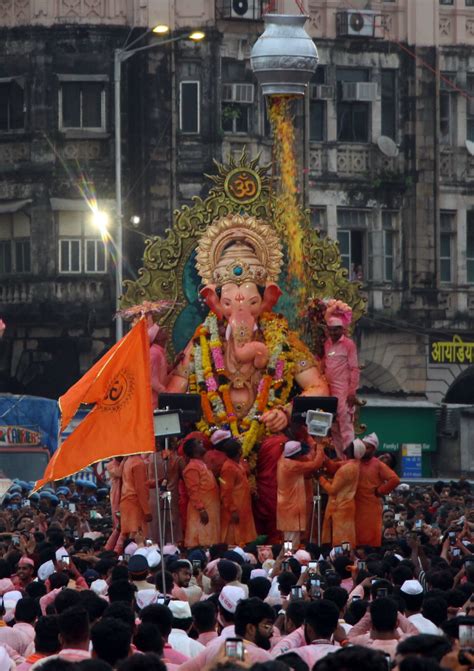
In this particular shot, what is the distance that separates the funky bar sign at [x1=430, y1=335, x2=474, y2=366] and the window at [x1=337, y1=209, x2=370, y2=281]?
7.42ft

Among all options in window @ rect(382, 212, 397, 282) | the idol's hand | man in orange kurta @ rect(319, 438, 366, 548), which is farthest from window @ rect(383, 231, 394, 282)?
man in orange kurta @ rect(319, 438, 366, 548)

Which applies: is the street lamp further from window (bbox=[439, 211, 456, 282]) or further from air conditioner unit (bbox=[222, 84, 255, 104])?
window (bbox=[439, 211, 456, 282])

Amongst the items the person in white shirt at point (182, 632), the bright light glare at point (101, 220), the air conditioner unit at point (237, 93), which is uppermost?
the air conditioner unit at point (237, 93)

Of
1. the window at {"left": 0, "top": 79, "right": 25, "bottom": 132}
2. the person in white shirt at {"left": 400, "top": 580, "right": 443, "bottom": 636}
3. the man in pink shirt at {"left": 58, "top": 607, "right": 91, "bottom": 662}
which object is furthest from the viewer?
the window at {"left": 0, "top": 79, "right": 25, "bottom": 132}

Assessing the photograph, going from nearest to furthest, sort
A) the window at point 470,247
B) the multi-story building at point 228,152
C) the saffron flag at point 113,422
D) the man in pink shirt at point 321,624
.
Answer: the man in pink shirt at point 321,624
the saffron flag at point 113,422
the multi-story building at point 228,152
the window at point 470,247

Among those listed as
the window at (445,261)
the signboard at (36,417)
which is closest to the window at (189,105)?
the window at (445,261)

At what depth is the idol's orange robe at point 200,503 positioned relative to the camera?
25.3 meters

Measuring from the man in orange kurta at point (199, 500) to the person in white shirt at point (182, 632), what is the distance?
10.5m

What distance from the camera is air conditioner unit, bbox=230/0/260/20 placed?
161 ft

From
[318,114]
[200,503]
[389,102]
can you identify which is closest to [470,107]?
[389,102]

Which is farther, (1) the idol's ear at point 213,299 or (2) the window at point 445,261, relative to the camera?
(2) the window at point 445,261

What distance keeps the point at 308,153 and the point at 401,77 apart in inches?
112

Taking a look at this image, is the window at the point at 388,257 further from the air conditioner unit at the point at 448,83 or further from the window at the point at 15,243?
the window at the point at 15,243

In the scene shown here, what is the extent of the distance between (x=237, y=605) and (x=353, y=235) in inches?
1486
